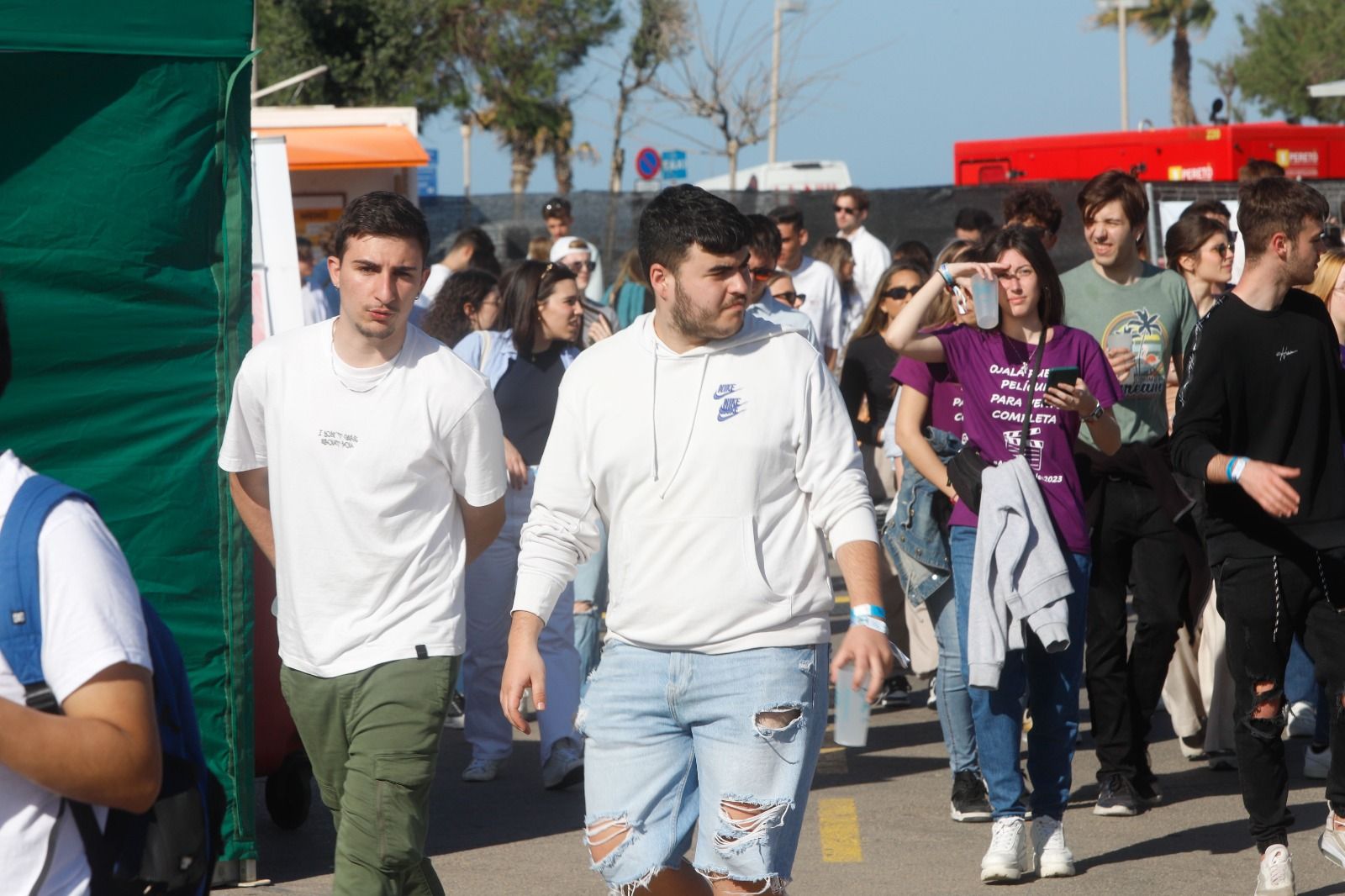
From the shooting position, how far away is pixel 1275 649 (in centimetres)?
538

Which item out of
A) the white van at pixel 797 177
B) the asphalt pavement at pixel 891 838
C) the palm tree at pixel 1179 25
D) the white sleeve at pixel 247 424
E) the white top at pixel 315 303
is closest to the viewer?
the white sleeve at pixel 247 424

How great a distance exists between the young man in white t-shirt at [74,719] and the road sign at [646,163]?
2340 cm

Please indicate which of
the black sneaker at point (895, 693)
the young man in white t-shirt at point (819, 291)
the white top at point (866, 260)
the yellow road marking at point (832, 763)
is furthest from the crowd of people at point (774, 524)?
the white top at point (866, 260)

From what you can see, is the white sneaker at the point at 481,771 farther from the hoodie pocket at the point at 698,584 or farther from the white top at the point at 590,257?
the white top at the point at 590,257

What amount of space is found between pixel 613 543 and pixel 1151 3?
4682 centimetres

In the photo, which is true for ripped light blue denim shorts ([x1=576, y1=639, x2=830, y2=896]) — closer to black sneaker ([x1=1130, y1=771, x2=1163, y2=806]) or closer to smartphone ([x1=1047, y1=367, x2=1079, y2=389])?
smartphone ([x1=1047, y1=367, x2=1079, y2=389])

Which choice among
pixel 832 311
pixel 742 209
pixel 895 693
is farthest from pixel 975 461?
pixel 742 209

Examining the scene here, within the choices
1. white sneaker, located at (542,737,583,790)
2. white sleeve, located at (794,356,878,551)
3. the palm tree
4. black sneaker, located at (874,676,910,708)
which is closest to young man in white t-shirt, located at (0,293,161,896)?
white sleeve, located at (794,356,878,551)

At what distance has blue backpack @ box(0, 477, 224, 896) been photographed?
7.52ft

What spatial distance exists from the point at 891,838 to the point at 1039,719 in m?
0.87

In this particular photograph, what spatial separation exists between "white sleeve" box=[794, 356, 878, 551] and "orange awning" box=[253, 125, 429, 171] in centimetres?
1278

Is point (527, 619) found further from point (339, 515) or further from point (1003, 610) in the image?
point (1003, 610)

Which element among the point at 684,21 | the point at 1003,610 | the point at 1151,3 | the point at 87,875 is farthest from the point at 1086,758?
the point at 1151,3

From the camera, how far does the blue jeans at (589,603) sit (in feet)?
24.4
